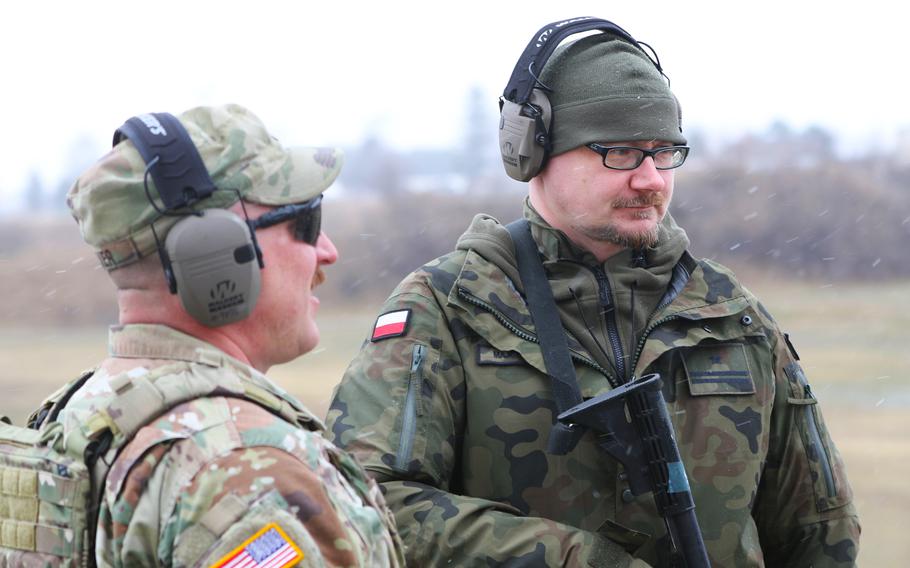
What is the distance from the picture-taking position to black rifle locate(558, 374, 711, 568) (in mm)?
2891

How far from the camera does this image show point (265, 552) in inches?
72.1

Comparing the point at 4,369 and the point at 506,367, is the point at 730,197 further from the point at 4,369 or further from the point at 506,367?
the point at 506,367

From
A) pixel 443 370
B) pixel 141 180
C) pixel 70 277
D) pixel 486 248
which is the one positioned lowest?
pixel 70 277

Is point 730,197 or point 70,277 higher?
point 730,197

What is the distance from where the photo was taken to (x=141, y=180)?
6.80ft

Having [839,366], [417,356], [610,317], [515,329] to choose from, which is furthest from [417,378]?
[839,366]

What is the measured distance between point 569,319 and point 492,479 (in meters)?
0.51

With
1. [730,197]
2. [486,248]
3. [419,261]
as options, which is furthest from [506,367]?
A: [730,197]

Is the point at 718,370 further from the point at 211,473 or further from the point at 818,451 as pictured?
the point at 211,473

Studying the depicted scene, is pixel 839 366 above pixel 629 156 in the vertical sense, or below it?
below

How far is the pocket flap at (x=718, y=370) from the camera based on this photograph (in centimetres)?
319

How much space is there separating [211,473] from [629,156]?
183cm

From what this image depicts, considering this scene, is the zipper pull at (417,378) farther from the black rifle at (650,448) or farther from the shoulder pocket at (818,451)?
the shoulder pocket at (818,451)

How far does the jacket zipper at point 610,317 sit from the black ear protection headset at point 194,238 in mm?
1368
